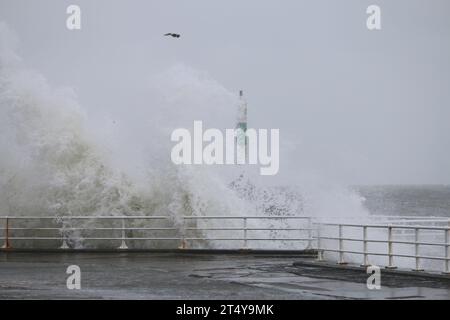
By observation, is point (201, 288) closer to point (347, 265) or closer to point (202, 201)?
point (347, 265)

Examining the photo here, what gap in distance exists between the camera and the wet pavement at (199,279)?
50.0 feet

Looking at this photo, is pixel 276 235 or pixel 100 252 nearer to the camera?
pixel 100 252

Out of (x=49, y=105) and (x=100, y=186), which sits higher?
(x=49, y=105)

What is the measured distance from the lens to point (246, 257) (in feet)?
81.7

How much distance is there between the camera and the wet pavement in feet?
50.0

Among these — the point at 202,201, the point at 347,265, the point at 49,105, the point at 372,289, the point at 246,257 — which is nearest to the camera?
the point at 372,289

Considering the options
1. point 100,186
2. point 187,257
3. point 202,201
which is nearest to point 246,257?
point 187,257

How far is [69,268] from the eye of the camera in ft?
69.3

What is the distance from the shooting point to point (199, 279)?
60.0ft
